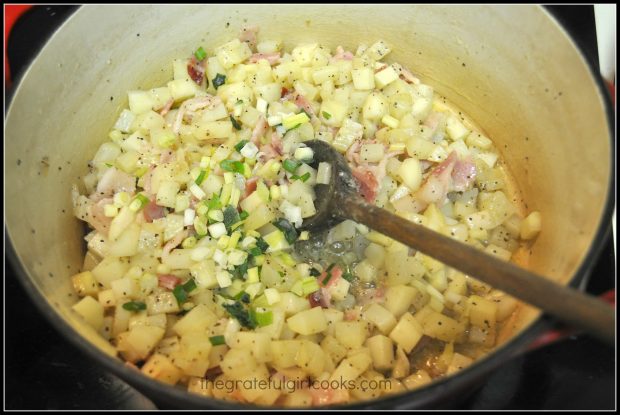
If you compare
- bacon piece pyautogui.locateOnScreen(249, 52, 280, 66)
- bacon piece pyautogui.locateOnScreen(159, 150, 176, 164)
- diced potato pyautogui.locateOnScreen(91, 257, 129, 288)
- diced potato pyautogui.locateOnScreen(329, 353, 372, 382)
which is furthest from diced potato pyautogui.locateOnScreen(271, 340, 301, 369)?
bacon piece pyautogui.locateOnScreen(249, 52, 280, 66)

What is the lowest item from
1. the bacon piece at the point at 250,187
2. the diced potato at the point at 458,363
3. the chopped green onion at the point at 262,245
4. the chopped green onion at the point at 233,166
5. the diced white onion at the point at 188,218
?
the diced potato at the point at 458,363

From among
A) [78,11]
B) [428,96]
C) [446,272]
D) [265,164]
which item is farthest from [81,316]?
[428,96]

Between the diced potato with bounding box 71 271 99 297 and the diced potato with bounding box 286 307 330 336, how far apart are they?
0.62 metres

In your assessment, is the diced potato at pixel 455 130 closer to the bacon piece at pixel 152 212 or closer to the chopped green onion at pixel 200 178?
the chopped green onion at pixel 200 178

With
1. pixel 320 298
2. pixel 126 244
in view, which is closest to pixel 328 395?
pixel 320 298

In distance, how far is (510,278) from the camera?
3.93 feet

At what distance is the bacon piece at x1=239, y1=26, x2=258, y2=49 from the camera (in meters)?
2.14

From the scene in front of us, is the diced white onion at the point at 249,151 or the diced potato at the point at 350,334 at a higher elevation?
the diced white onion at the point at 249,151

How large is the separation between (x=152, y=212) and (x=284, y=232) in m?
0.46

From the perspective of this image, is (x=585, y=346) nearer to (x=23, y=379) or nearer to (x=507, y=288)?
(x=507, y=288)

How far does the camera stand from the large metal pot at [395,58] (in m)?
1.40

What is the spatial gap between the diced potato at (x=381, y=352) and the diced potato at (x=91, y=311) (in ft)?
2.66

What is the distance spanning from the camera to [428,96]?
218cm

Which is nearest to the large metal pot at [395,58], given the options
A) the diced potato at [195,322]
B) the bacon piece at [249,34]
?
the bacon piece at [249,34]
